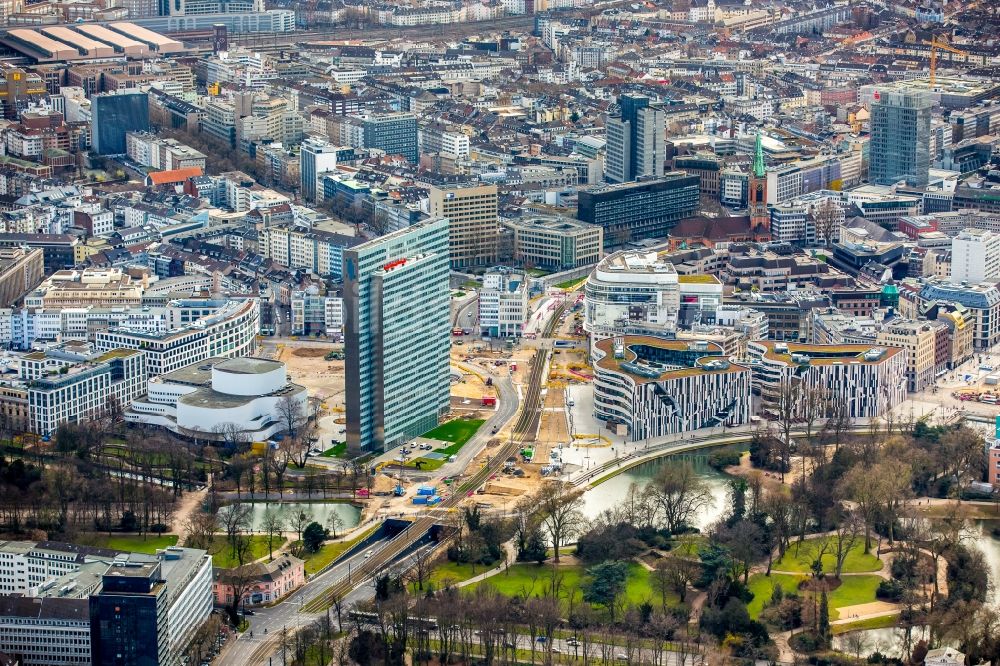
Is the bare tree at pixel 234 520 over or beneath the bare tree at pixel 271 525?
over

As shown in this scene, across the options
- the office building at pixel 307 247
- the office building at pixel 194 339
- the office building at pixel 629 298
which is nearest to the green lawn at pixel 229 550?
the office building at pixel 194 339

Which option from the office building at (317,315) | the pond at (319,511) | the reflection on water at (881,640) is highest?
the office building at (317,315)

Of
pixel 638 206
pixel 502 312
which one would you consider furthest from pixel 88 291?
pixel 638 206

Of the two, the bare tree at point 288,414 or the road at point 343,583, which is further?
the bare tree at point 288,414

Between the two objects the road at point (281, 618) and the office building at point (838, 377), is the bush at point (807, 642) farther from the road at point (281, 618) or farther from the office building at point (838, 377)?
the office building at point (838, 377)

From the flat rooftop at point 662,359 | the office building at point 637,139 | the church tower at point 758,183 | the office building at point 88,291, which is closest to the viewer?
the flat rooftop at point 662,359

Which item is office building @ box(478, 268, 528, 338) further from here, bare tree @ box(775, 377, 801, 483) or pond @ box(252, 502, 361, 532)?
pond @ box(252, 502, 361, 532)
